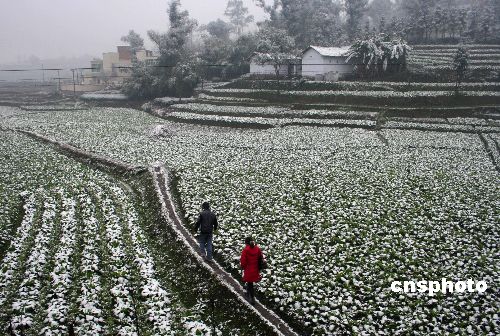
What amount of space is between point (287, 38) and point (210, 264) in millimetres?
64957

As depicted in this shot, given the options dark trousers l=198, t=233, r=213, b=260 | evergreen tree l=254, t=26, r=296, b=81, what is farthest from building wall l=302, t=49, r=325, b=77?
dark trousers l=198, t=233, r=213, b=260

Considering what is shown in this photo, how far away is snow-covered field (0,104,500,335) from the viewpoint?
1163 cm

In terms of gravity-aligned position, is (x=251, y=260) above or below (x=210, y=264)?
above

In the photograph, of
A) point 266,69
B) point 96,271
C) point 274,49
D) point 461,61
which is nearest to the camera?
point 96,271

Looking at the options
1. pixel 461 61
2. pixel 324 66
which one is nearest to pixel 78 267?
pixel 461 61

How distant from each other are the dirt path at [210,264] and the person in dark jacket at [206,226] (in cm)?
A: 52

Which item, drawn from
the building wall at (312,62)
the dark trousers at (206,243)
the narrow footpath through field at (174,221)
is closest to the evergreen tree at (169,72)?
the building wall at (312,62)

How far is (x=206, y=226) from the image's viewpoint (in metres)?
14.1

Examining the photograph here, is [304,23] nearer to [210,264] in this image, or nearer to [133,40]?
[133,40]

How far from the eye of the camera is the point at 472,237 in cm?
1623

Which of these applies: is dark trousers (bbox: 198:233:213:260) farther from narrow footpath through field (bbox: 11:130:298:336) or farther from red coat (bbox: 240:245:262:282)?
red coat (bbox: 240:245:262:282)

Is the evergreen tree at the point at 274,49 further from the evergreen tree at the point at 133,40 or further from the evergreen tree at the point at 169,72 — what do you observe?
the evergreen tree at the point at 133,40

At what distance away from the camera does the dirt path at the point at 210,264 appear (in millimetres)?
11133

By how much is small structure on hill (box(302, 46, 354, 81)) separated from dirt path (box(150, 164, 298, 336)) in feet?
159
